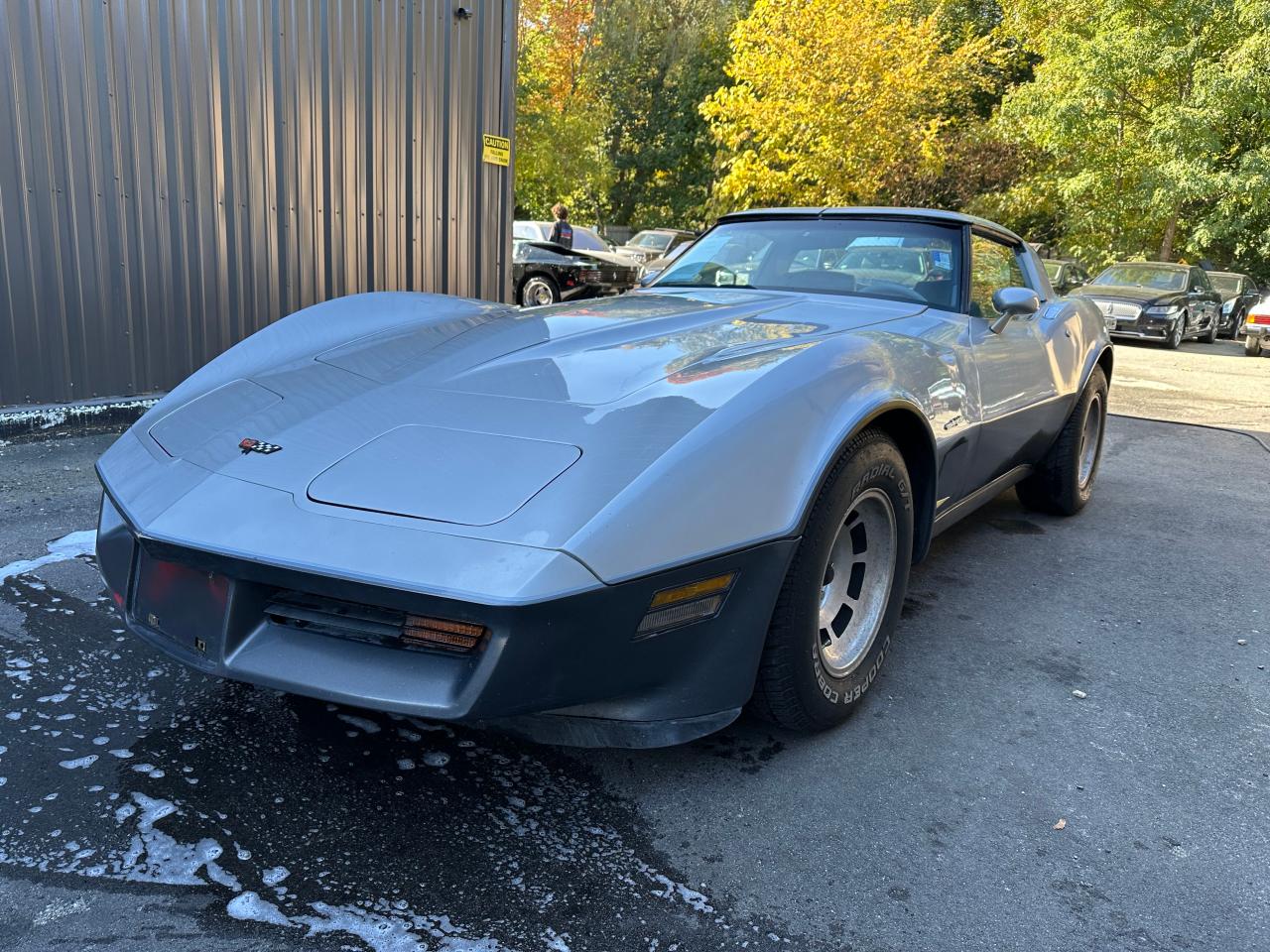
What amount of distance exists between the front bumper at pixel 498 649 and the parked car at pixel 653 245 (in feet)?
60.3

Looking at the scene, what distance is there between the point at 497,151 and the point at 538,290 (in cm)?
731

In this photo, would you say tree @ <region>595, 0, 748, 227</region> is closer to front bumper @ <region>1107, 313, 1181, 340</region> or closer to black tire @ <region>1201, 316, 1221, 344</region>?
black tire @ <region>1201, 316, 1221, 344</region>

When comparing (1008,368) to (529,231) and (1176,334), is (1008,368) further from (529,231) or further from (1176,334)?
(529,231)

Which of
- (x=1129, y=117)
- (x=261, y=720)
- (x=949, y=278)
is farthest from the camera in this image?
(x=1129, y=117)

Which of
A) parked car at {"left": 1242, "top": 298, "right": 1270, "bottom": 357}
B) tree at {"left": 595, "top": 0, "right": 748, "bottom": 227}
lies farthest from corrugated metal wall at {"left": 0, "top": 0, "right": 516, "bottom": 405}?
tree at {"left": 595, "top": 0, "right": 748, "bottom": 227}

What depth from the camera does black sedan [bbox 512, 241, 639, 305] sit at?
1474 cm

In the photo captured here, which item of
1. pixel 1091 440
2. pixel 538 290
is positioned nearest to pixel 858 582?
pixel 1091 440

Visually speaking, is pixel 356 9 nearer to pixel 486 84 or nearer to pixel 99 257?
pixel 486 84

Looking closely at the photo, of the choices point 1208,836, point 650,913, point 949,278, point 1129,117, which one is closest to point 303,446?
point 650,913

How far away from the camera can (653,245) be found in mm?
21953

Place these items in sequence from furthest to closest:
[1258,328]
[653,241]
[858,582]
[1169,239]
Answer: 1. [653,241]
2. [1169,239]
3. [1258,328]
4. [858,582]

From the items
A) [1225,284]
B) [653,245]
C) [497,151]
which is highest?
[497,151]

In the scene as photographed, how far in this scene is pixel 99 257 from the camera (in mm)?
5523

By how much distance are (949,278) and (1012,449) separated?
0.71 meters
